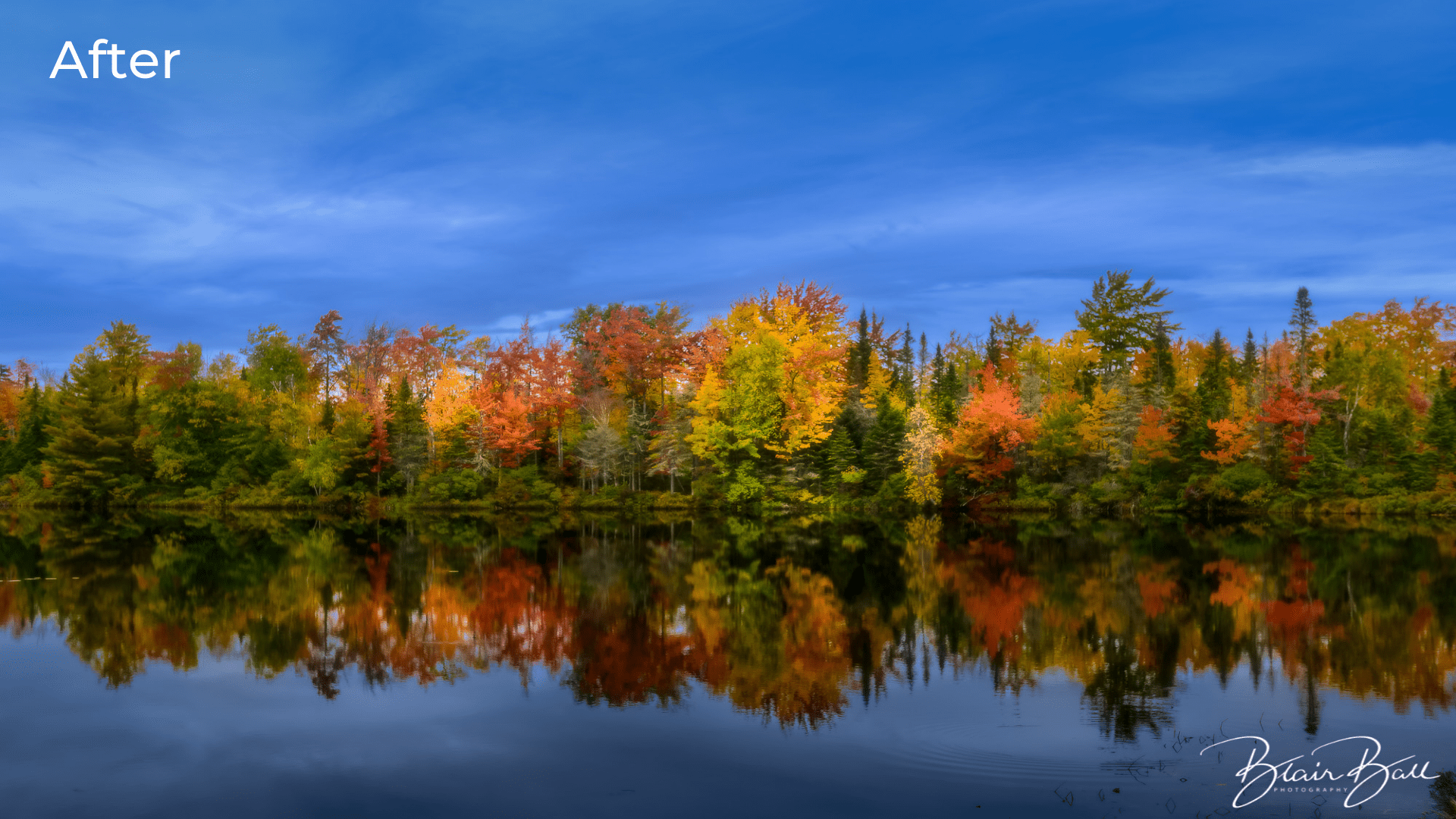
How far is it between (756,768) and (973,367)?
191ft

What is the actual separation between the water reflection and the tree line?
15202 millimetres

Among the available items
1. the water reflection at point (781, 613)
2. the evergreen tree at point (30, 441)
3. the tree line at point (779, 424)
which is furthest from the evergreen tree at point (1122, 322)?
the evergreen tree at point (30, 441)

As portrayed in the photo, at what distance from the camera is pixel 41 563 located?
23656 mm

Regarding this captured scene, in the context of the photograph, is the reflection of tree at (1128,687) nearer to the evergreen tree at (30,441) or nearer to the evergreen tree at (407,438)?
the evergreen tree at (407,438)

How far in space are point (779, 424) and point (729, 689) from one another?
3381 cm

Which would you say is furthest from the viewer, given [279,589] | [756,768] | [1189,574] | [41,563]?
[41,563]

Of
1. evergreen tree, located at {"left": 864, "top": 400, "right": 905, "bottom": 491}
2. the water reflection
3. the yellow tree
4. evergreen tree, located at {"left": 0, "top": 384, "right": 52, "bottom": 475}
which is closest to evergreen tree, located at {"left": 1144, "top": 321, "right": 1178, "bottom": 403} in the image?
evergreen tree, located at {"left": 864, "top": 400, "right": 905, "bottom": 491}

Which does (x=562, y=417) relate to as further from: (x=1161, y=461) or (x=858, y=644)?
(x=858, y=644)

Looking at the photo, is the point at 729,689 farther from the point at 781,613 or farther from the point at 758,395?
the point at 758,395

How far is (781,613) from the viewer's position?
15492mm

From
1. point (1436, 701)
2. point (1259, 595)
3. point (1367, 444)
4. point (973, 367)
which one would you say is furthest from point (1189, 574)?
point (973, 367)

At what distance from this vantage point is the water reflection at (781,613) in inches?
444

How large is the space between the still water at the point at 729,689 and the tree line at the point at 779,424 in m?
22.1
